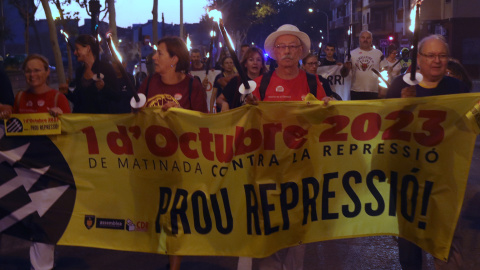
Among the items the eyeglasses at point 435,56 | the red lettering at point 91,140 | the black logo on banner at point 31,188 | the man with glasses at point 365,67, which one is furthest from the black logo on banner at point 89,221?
the man with glasses at point 365,67

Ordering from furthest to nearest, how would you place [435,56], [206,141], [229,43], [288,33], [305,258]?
1. [305,258]
2. [288,33]
3. [435,56]
4. [206,141]
5. [229,43]

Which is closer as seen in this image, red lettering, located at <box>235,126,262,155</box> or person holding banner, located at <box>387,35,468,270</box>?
red lettering, located at <box>235,126,262,155</box>

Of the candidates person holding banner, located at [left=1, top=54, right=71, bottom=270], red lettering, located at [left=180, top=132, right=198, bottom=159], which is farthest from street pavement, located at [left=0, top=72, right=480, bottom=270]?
red lettering, located at [left=180, top=132, right=198, bottom=159]

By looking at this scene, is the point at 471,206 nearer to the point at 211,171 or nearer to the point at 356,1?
the point at 211,171

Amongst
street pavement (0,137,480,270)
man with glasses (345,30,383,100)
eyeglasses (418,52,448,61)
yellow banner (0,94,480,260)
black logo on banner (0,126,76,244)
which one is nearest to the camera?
yellow banner (0,94,480,260)

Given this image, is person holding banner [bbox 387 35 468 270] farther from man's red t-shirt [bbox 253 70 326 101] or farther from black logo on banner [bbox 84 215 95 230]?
black logo on banner [bbox 84 215 95 230]

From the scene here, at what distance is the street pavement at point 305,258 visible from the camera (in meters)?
5.42

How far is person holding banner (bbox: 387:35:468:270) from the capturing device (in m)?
4.47

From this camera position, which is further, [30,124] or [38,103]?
[38,103]

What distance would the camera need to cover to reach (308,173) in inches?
168

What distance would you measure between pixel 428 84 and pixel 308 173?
3.53 feet

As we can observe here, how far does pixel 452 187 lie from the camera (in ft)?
13.5

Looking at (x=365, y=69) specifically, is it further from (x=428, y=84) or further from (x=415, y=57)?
(x=415, y=57)

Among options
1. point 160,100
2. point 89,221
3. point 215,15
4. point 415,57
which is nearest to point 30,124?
point 89,221
